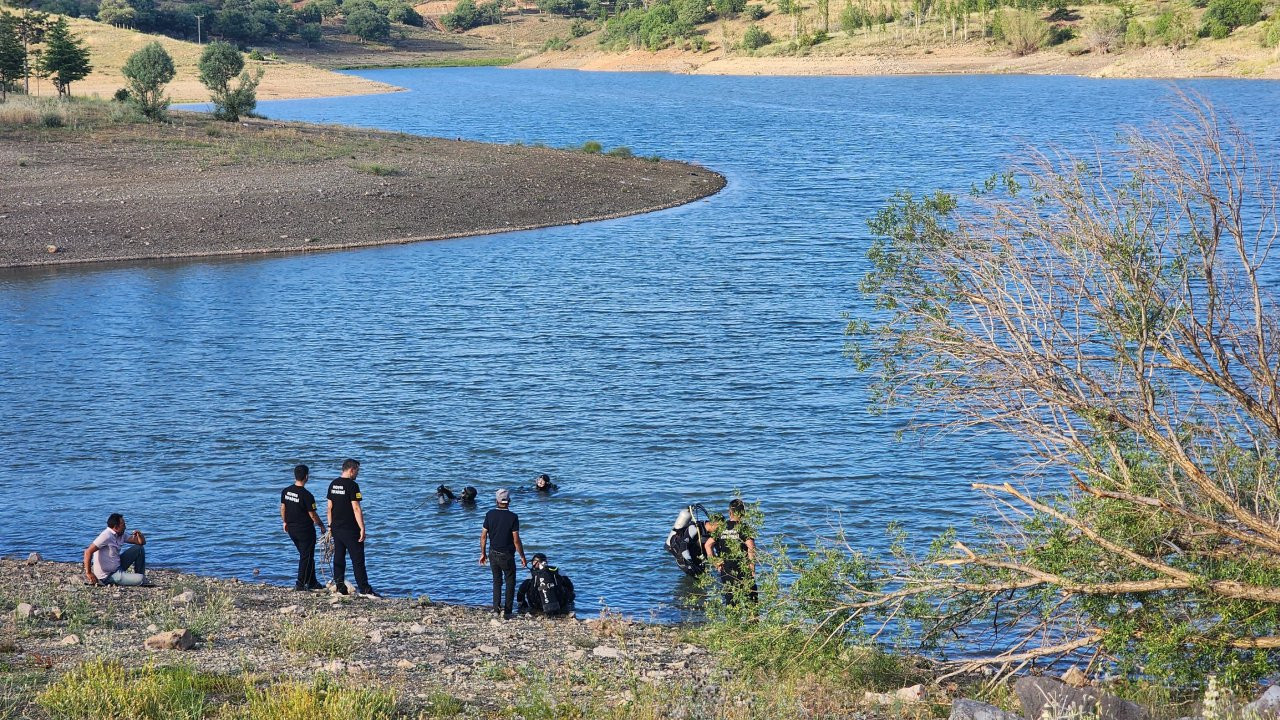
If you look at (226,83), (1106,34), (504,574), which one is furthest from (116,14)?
(504,574)

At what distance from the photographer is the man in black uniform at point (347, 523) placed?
15703 millimetres

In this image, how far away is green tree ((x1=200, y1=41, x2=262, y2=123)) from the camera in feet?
224

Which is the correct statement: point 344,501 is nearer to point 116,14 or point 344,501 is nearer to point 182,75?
point 182,75

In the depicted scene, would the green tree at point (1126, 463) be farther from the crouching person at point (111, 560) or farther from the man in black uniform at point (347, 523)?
the crouching person at point (111, 560)

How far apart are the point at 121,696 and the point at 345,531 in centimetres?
626

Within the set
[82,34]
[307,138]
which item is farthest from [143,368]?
[82,34]

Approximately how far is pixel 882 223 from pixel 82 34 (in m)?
121

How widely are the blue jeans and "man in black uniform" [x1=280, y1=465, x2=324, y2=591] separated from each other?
1811 millimetres

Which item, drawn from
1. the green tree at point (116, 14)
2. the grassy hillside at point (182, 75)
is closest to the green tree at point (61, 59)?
the grassy hillside at point (182, 75)

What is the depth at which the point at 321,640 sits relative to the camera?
12.4 m

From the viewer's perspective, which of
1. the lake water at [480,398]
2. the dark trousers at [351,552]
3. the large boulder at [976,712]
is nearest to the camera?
the large boulder at [976,712]

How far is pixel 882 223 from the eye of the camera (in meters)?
A: 15.9

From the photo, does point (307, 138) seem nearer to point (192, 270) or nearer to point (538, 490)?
point (192, 270)

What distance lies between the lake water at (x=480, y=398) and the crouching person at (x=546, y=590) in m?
0.95
